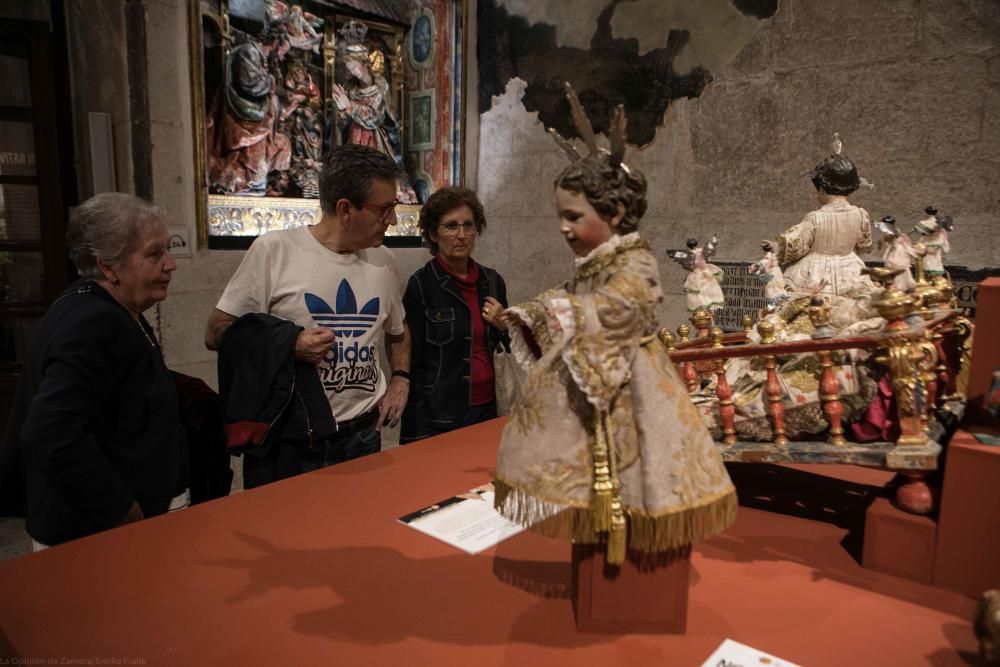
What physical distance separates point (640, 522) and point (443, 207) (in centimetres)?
211

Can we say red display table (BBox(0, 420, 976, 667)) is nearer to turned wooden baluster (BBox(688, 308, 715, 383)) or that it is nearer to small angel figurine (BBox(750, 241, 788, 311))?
turned wooden baluster (BBox(688, 308, 715, 383))

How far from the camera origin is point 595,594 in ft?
5.47

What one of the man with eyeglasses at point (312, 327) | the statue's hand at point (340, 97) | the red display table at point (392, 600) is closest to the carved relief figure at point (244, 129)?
the statue's hand at point (340, 97)

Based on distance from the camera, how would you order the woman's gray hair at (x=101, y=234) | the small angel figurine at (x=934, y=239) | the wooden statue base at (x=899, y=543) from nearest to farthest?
the wooden statue base at (x=899, y=543), the woman's gray hair at (x=101, y=234), the small angel figurine at (x=934, y=239)

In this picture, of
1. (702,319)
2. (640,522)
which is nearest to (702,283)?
(702,319)

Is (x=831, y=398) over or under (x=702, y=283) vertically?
under

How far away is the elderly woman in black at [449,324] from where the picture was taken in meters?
3.29

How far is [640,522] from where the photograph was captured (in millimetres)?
1496

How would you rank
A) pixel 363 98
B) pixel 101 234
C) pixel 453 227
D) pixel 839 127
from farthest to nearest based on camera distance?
1. pixel 363 98
2. pixel 839 127
3. pixel 453 227
4. pixel 101 234

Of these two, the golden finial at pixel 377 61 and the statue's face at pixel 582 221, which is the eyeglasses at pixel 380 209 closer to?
the statue's face at pixel 582 221

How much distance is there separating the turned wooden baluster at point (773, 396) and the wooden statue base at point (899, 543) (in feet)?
1.08

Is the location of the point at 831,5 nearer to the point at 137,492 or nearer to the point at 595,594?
the point at 595,594

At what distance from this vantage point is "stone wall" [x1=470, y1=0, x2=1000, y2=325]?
352 centimetres

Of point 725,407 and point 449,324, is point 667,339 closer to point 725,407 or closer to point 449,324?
point 725,407
